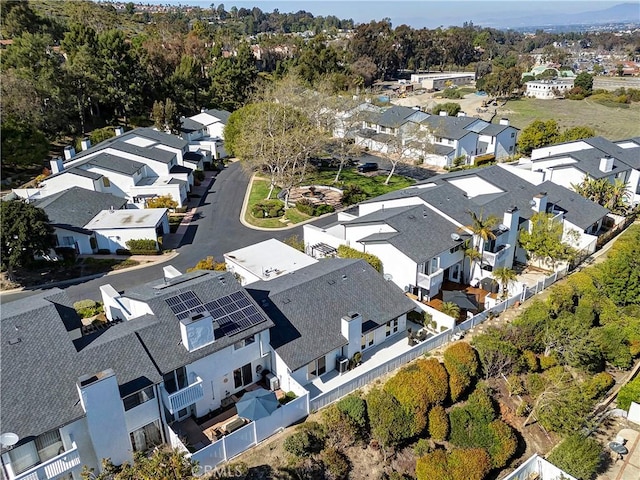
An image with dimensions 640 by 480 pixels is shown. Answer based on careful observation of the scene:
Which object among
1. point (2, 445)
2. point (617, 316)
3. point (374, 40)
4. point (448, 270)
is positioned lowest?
point (617, 316)

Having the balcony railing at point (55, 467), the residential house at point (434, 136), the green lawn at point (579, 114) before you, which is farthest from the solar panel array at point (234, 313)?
the green lawn at point (579, 114)

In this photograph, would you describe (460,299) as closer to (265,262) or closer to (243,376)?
(265,262)

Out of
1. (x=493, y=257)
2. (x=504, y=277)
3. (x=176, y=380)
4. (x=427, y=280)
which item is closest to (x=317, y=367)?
(x=176, y=380)

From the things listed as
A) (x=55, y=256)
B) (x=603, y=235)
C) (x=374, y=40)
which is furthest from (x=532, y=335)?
(x=374, y=40)

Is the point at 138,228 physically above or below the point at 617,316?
above

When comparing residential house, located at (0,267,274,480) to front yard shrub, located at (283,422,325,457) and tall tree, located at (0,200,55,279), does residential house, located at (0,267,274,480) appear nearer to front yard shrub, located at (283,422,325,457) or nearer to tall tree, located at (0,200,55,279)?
front yard shrub, located at (283,422,325,457)

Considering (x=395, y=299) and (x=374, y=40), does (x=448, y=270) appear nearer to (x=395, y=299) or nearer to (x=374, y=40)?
(x=395, y=299)
